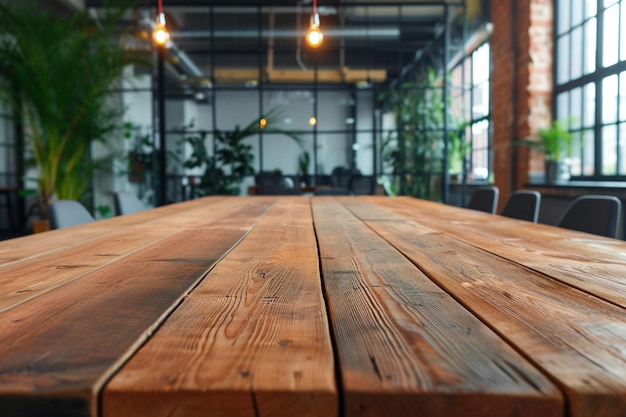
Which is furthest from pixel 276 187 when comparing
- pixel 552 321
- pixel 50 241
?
pixel 552 321

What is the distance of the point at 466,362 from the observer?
1.73 ft

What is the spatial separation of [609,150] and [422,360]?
4.76 m

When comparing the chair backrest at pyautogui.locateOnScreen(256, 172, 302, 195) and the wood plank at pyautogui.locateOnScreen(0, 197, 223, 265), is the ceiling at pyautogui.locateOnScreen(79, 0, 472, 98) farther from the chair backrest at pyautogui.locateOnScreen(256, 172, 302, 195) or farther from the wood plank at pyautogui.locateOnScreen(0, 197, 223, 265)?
the wood plank at pyautogui.locateOnScreen(0, 197, 223, 265)

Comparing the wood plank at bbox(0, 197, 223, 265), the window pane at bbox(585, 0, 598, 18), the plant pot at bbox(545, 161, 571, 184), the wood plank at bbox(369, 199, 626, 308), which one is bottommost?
the wood plank at bbox(369, 199, 626, 308)

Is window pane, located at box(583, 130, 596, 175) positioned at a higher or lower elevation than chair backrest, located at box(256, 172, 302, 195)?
higher

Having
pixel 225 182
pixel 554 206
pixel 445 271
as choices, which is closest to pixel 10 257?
pixel 445 271

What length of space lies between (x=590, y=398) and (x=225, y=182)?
25.5 ft

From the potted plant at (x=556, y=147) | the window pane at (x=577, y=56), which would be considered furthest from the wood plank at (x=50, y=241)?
the window pane at (x=577, y=56)

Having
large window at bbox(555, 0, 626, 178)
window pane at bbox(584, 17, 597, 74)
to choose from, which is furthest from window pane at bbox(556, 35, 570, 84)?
window pane at bbox(584, 17, 597, 74)

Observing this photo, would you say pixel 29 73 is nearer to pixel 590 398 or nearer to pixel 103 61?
Result: pixel 103 61

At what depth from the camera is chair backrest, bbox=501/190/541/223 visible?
2.62 metres

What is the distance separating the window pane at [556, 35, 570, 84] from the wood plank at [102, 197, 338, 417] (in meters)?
5.39

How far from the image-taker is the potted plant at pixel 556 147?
185 inches

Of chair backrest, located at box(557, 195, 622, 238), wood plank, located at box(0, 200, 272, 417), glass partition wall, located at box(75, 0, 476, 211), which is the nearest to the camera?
wood plank, located at box(0, 200, 272, 417)
